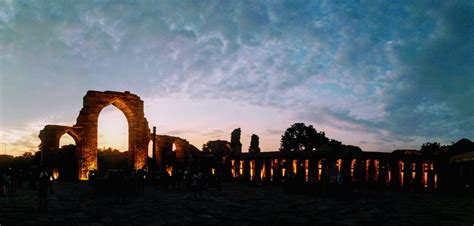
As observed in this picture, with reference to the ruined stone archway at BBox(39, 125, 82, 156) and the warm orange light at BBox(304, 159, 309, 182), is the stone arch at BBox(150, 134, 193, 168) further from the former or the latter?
the warm orange light at BBox(304, 159, 309, 182)

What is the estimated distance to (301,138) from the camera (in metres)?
87.3

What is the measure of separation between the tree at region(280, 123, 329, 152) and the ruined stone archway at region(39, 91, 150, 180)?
162 ft

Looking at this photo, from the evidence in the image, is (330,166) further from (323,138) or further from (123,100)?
(323,138)

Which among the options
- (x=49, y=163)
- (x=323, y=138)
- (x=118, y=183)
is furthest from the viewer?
(x=323, y=138)

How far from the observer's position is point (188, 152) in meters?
51.5

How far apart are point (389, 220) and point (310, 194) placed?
10.1 metres

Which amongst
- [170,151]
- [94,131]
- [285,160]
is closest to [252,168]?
[285,160]

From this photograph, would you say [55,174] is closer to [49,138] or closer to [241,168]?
[49,138]

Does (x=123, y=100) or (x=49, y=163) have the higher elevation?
(x=123, y=100)

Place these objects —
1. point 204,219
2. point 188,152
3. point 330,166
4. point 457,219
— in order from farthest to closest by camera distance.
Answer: point 188,152 < point 330,166 < point 457,219 < point 204,219

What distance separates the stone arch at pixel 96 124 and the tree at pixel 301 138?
4930 centimetres

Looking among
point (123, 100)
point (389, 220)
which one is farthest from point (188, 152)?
point (389, 220)

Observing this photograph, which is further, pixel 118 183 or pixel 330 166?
pixel 330 166

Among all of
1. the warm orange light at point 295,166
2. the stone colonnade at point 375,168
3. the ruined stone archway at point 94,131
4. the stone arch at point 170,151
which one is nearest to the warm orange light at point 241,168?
the warm orange light at point 295,166
